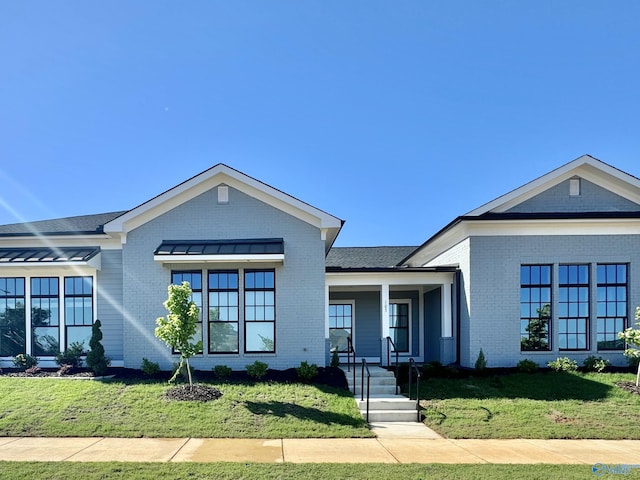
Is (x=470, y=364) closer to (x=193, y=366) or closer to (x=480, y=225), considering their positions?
(x=480, y=225)

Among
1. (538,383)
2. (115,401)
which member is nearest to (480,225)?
(538,383)

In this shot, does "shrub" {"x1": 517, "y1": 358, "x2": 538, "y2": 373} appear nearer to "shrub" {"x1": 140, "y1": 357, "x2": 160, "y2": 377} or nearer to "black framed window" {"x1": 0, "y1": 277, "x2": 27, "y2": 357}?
"shrub" {"x1": 140, "y1": 357, "x2": 160, "y2": 377}

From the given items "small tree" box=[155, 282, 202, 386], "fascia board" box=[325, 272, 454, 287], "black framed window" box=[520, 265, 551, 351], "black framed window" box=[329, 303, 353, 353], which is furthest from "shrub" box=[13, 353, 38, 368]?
"black framed window" box=[520, 265, 551, 351]

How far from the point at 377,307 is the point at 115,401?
10.5m

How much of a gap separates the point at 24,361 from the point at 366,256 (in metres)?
15.1

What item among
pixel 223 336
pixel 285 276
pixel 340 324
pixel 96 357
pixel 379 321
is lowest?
pixel 96 357

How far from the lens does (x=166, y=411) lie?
9938mm

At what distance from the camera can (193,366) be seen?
13.2m

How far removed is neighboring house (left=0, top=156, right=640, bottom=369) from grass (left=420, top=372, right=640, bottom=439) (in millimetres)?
1277

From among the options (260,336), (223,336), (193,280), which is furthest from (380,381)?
(193,280)

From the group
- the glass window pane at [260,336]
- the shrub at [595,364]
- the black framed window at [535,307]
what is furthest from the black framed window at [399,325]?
the shrub at [595,364]

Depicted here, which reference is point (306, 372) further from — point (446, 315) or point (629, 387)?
point (629, 387)

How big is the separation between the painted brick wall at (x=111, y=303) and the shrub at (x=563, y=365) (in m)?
Answer: 13.3

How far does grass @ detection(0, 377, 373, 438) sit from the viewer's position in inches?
352
